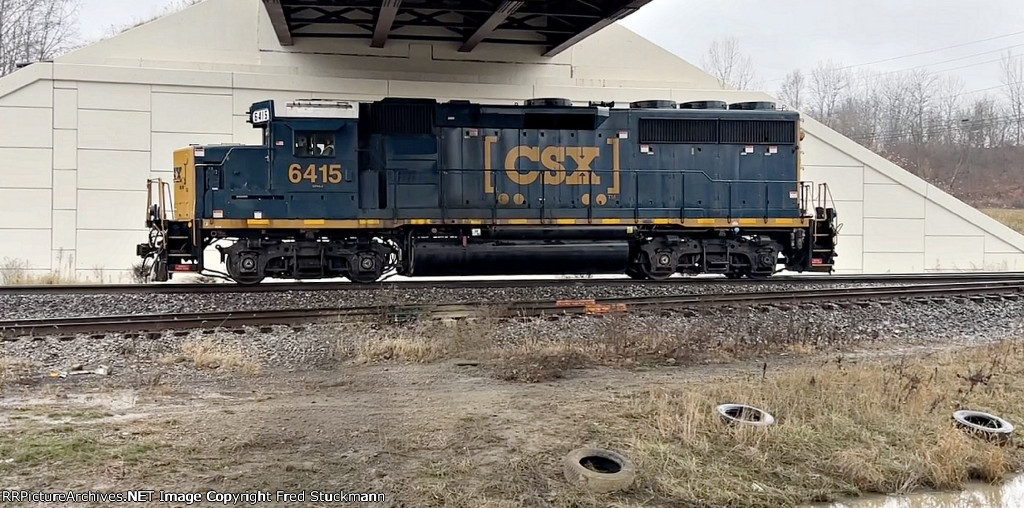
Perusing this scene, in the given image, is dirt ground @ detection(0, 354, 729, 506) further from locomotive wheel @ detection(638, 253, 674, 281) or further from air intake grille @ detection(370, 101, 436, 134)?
air intake grille @ detection(370, 101, 436, 134)

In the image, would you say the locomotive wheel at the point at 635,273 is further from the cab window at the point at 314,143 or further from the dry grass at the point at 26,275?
the dry grass at the point at 26,275

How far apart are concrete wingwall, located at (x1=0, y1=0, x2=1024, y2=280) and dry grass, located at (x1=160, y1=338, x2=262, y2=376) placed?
1022 cm

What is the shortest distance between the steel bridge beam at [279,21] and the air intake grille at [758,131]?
972cm

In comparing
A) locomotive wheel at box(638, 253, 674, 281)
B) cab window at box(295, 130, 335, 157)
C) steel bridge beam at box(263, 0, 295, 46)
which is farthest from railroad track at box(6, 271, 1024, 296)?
A: steel bridge beam at box(263, 0, 295, 46)

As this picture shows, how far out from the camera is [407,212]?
1233cm

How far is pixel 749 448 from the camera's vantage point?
455cm

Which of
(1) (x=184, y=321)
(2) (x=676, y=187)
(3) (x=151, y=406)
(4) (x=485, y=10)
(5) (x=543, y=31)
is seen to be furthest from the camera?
(5) (x=543, y=31)

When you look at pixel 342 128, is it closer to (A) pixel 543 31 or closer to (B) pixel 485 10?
(B) pixel 485 10

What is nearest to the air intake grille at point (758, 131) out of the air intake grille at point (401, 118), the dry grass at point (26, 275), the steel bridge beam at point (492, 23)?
the steel bridge beam at point (492, 23)

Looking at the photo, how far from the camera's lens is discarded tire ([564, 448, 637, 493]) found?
153 inches

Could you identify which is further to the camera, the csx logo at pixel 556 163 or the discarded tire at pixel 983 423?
the csx logo at pixel 556 163

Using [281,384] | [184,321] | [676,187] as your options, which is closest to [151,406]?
[281,384]

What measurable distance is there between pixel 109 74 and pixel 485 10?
913 centimetres

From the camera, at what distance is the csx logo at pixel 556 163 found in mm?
12820
